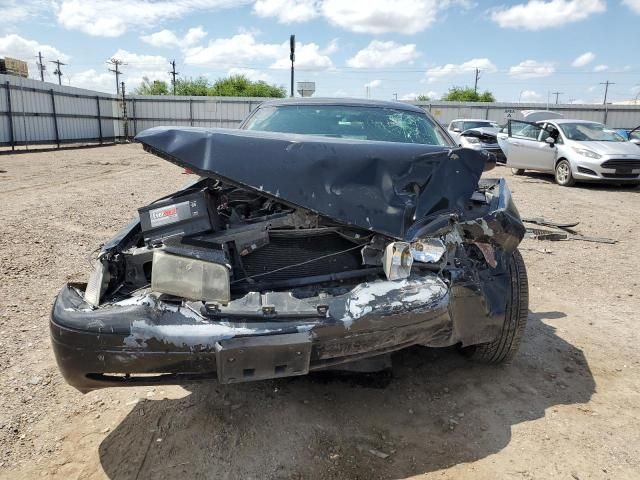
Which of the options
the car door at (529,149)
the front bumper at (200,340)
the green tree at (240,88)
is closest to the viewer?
the front bumper at (200,340)

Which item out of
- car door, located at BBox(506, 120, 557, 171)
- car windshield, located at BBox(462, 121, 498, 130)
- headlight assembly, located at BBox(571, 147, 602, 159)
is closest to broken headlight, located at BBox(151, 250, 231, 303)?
headlight assembly, located at BBox(571, 147, 602, 159)

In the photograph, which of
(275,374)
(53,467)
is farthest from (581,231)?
(53,467)

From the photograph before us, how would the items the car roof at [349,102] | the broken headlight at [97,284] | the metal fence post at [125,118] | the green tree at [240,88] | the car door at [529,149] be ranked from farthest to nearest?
the green tree at [240,88] → the metal fence post at [125,118] → the car door at [529,149] → the car roof at [349,102] → the broken headlight at [97,284]

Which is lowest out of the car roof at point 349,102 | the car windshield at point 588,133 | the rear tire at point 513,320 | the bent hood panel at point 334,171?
the rear tire at point 513,320

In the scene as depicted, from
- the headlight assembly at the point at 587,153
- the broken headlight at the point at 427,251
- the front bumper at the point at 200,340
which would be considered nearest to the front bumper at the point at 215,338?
the front bumper at the point at 200,340

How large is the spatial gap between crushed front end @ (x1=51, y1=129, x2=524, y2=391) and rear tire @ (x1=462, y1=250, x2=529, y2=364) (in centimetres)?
11

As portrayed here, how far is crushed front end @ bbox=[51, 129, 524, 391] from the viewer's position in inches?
72.5

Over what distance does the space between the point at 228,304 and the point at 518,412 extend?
1.55m

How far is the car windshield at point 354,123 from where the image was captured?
3326mm

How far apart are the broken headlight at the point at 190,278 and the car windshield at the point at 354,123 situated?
160 cm

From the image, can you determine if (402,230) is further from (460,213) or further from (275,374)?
(275,374)

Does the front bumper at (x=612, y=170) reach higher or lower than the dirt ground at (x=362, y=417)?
higher

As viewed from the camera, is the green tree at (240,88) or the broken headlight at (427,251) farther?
the green tree at (240,88)

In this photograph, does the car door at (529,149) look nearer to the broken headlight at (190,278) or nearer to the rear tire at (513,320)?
the rear tire at (513,320)
